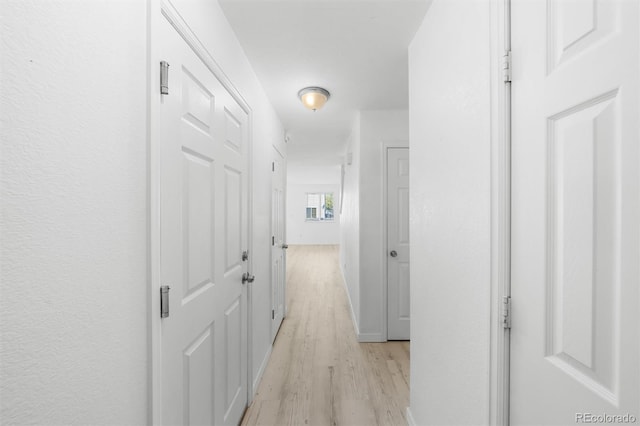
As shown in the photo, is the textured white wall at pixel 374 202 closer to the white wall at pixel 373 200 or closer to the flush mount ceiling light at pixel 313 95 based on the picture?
the white wall at pixel 373 200

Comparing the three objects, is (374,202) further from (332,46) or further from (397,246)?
(332,46)

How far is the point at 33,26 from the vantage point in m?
0.51

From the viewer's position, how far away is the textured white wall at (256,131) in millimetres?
1235

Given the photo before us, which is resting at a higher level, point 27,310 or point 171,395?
point 27,310

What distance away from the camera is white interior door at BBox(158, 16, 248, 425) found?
0.95m

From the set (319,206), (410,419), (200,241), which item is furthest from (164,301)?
(319,206)

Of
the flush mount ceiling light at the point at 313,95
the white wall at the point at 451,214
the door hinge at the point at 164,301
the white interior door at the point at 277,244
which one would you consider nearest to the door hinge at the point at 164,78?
the door hinge at the point at 164,301

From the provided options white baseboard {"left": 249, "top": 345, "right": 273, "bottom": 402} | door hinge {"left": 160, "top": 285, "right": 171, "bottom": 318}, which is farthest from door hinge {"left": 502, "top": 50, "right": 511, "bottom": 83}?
white baseboard {"left": 249, "top": 345, "right": 273, "bottom": 402}

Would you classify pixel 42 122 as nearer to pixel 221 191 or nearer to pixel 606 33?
pixel 221 191

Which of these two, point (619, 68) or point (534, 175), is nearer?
point (619, 68)

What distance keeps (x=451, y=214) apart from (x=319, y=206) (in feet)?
29.9

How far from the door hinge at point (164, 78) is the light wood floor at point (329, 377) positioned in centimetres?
189

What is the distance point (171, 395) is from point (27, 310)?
0.66 m

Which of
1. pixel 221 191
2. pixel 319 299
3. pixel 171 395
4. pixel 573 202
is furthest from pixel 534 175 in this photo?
pixel 319 299
